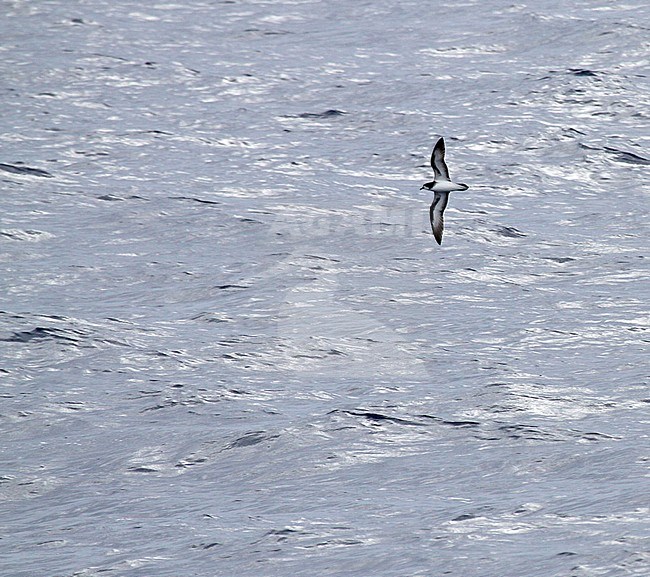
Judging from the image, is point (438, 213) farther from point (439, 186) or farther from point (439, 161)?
point (439, 186)

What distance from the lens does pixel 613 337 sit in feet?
112

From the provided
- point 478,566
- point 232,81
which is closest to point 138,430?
point 478,566

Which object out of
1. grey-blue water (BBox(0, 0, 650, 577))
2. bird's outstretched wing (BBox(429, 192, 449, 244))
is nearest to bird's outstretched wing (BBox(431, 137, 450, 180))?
bird's outstretched wing (BBox(429, 192, 449, 244))

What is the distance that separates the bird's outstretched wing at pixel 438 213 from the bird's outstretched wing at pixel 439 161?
1.51ft

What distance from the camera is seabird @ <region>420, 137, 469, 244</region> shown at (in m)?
30.2

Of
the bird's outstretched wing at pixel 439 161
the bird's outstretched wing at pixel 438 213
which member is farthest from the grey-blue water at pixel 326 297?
the bird's outstretched wing at pixel 439 161

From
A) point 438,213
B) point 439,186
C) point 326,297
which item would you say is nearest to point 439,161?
point 439,186

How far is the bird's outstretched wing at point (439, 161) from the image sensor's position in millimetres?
30062

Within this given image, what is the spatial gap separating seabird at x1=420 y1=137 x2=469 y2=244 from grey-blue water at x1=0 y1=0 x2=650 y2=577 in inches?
139

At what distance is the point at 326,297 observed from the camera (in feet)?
120

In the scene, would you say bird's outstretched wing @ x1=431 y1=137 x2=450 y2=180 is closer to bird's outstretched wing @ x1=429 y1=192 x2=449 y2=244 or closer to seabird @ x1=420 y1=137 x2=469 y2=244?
seabird @ x1=420 y1=137 x2=469 y2=244

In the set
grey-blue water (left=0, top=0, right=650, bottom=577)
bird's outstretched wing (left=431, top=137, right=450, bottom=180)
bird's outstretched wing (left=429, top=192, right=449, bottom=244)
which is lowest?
grey-blue water (left=0, top=0, right=650, bottom=577)

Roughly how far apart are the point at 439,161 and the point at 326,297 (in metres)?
7.08

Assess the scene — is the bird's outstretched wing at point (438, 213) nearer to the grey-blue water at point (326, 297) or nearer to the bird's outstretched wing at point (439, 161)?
the bird's outstretched wing at point (439, 161)
